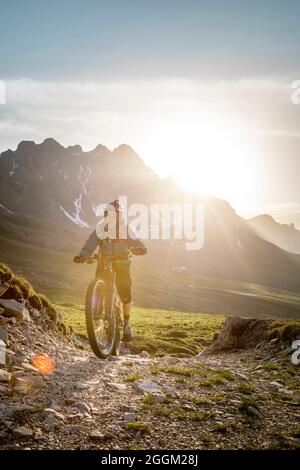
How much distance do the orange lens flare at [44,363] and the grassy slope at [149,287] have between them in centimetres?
8055

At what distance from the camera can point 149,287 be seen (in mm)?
142125

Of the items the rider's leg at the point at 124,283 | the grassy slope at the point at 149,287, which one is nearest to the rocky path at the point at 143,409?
the rider's leg at the point at 124,283

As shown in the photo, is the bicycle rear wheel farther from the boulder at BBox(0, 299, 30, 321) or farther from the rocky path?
the boulder at BBox(0, 299, 30, 321)

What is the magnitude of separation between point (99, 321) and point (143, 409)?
4.48m

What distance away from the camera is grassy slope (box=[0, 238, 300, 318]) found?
114312mm

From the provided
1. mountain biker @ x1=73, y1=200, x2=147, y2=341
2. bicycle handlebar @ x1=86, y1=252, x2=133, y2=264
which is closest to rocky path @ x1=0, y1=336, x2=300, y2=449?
mountain biker @ x1=73, y1=200, x2=147, y2=341

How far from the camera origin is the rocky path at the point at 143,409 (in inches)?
233

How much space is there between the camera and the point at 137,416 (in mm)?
6824

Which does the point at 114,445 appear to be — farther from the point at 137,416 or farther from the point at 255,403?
the point at 255,403

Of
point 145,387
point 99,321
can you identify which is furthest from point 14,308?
point 145,387

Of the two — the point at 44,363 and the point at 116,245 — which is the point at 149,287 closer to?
the point at 116,245

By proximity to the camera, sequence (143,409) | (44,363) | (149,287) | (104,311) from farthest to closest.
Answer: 1. (149,287)
2. (104,311)
3. (44,363)
4. (143,409)

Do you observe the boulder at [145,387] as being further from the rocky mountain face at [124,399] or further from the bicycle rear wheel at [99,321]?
the bicycle rear wheel at [99,321]
